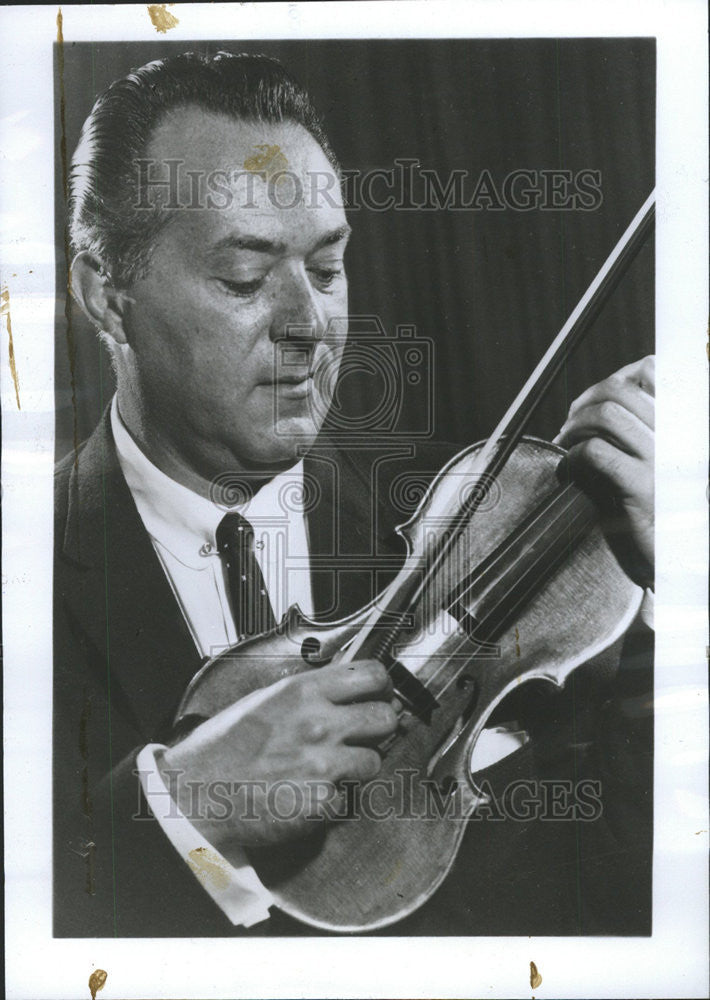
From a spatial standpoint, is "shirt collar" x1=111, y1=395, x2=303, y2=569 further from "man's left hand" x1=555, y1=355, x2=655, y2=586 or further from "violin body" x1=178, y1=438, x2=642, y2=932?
"man's left hand" x1=555, y1=355, x2=655, y2=586

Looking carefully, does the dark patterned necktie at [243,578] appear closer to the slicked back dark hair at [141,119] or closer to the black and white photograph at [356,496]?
the black and white photograph at [356,496]

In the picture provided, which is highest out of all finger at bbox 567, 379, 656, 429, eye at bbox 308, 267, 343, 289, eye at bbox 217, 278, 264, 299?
eye at bbox 308, 267, 343, 289

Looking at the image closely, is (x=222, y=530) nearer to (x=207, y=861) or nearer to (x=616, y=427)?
(x=207, y=861)

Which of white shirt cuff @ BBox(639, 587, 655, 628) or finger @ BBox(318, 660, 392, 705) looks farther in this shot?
white shirt cuff @ BBox(639, 587, 655, 628)

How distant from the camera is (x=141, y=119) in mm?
2430

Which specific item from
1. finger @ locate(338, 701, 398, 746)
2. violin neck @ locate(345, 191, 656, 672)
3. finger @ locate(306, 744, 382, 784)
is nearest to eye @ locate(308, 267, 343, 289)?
violin neck @ locate(345, 191, 656, 672)

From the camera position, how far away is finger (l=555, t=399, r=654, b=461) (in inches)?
96.7

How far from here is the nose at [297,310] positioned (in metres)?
2.41

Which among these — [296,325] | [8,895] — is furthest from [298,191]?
[8,895]

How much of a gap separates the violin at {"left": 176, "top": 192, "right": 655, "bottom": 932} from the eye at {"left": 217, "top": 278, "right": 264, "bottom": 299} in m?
0.66

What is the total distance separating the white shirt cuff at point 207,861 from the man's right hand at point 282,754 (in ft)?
0.09

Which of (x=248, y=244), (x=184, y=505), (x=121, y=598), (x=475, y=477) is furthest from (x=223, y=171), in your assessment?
(x=121, y=598)

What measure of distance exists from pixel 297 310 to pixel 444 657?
0.95 metres

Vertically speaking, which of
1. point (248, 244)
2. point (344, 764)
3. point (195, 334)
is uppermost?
point (248, 244)
